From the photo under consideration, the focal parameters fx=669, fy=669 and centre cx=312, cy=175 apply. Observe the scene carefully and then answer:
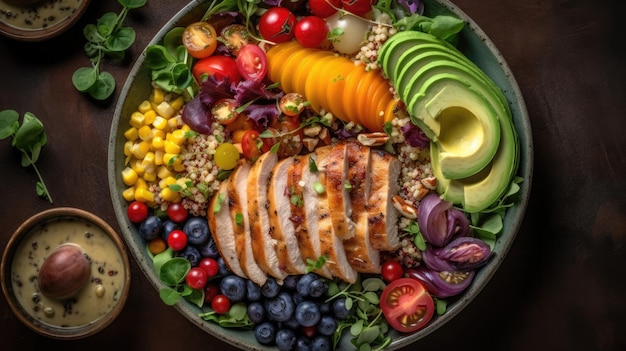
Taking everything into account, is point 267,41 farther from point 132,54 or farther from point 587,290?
point 587,290

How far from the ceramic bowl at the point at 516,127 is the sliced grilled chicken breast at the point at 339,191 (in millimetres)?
642

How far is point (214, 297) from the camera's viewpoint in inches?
143

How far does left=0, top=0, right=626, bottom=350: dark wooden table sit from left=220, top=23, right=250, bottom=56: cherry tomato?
1.42ft

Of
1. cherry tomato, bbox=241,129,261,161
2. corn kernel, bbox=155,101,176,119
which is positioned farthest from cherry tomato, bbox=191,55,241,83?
cherry tomato, bbox=241,129,261,161

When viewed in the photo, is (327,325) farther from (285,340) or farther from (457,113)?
(457,113)

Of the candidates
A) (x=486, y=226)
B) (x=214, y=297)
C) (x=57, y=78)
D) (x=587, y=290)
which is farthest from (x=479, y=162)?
(x=57, y=78)

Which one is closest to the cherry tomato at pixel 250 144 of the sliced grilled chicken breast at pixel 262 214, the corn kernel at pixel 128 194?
the sliced grilled chicken breast at pixel 262 214

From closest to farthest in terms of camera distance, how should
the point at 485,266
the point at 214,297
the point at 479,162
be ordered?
the point at 479,162 < the point at 485,266 < the point at 214,297

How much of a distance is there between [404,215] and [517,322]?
102 centimetres

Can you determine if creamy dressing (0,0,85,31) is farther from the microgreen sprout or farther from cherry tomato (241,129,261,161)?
cherry tomato (241,129,261,161)

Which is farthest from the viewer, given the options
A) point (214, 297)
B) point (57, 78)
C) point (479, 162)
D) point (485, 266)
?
point (57, 78)

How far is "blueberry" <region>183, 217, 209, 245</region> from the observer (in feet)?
11.7

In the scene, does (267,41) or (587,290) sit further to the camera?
(587,290)

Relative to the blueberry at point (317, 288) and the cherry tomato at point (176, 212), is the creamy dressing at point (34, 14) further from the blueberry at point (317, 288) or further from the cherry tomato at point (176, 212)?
the blueberry at point (317, 288)
